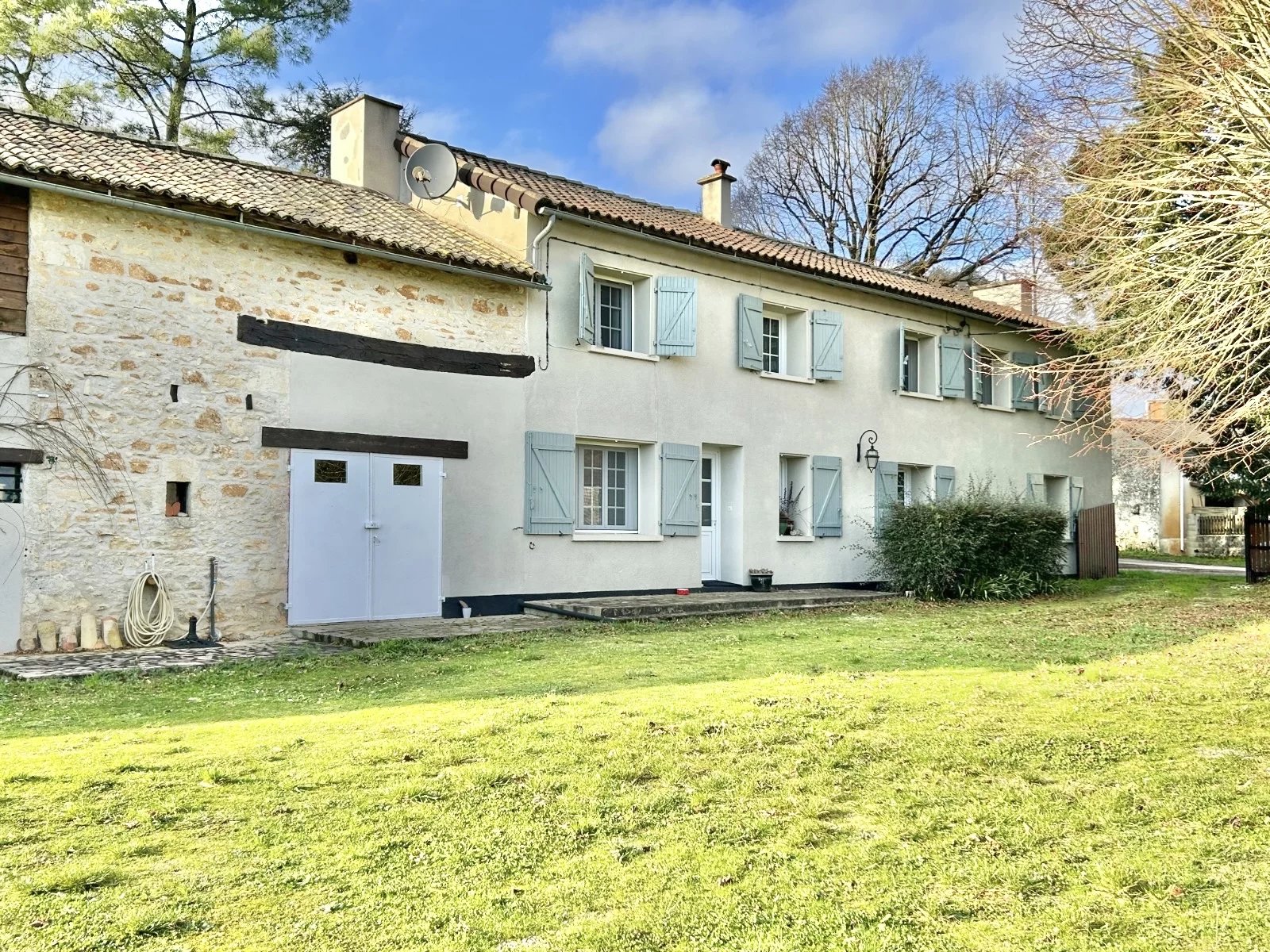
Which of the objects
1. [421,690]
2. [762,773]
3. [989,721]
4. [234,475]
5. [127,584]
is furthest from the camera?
[234,475]

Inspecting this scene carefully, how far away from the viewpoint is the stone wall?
9148mm

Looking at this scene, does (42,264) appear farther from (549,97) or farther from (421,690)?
(549,97)

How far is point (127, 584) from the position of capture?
9.47 m

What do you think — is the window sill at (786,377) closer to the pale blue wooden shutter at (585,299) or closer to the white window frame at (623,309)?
the white window frame at (623,309)

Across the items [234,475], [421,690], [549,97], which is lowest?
[421,690]

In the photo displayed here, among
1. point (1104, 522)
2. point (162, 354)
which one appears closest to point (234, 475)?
point (162, 354)

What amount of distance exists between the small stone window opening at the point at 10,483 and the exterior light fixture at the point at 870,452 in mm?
12049

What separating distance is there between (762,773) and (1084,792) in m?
1.36

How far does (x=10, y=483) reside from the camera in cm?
895

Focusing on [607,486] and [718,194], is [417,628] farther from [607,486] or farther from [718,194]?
[718,194]

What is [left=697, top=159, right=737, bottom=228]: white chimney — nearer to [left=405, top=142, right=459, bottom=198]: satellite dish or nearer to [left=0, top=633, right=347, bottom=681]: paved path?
[left=405, top=142, right=459, bottom=198]: satellite dish

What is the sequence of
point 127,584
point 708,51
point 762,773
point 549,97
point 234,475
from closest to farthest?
point 762,773 < point 127,584 < point 234,475 < point 708,51 < point 549,97

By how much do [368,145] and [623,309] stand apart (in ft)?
13.9

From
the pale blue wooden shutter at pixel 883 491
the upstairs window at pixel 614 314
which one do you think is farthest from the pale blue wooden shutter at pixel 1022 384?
the upstairs window at pixel 614 314
